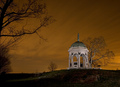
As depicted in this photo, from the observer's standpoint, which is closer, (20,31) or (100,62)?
(20,31)

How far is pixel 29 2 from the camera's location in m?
13.9

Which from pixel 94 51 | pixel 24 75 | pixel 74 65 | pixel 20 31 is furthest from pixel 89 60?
pixel 20 31

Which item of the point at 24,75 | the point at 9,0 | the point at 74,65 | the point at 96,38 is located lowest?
the point at 24,75

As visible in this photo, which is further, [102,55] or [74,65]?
[102,55]

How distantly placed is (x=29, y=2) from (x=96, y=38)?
35446 mm

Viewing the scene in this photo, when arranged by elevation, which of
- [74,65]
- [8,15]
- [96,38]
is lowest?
[74,65]

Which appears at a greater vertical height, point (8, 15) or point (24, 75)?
point (8, 15)

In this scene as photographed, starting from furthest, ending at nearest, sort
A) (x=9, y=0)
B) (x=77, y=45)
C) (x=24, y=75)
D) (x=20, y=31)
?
(x=24, y=75), (x=77, y=45), (x=20, y=31), (x=9, y=0)

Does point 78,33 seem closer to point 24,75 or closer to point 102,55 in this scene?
point 102,55

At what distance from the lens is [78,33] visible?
47312mm

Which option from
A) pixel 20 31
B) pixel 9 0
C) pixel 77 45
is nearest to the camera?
pixel 9 0

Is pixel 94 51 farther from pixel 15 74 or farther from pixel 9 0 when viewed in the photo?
pixel 9 0

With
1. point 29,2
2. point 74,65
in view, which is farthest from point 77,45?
point 29,2

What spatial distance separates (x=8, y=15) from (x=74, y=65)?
1255 inches
